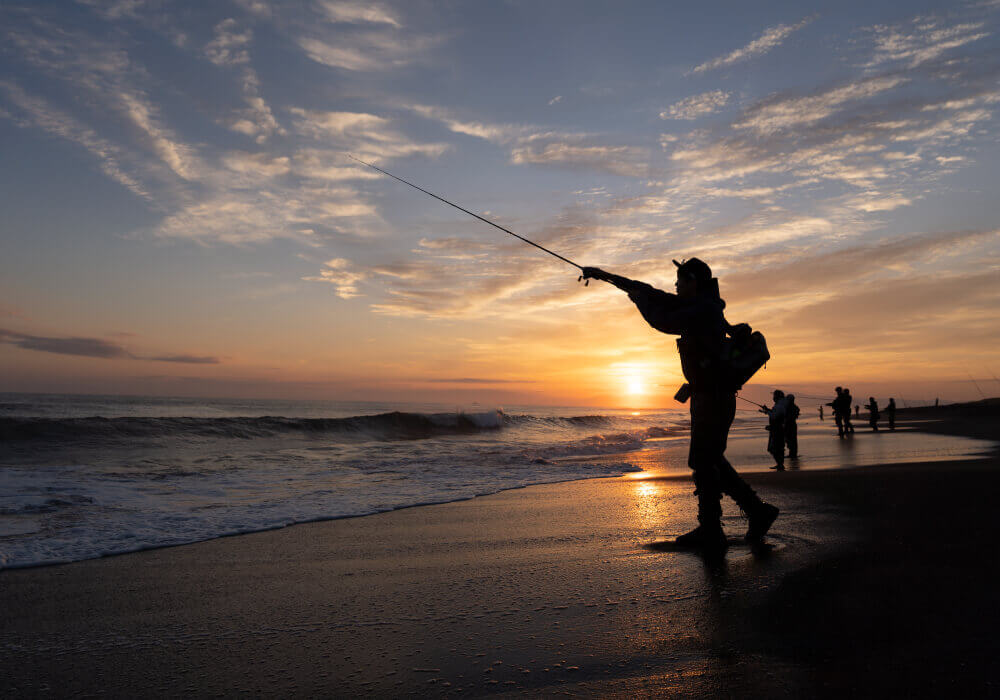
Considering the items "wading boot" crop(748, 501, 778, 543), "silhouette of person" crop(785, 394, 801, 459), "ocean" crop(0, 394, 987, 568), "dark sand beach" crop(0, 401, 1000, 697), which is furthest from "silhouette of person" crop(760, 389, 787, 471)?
"wading boot" crop(748, 501, 778, 543)

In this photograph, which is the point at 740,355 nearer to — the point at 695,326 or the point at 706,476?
the point at 695,326

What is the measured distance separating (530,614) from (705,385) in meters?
2.08

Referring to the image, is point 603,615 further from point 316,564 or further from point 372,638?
point 316,564

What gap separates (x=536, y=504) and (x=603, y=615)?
12.7ft

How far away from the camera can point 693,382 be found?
4.21m

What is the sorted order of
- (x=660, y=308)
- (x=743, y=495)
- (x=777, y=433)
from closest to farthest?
1. (x=660, y=308)
2. (x=743, y=495)
3. (x=777, y=433)

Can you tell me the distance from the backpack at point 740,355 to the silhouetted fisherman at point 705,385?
0.14 ft

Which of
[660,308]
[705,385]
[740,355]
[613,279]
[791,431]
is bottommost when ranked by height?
[791,431]

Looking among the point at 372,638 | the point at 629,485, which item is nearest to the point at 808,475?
the point at 629,485

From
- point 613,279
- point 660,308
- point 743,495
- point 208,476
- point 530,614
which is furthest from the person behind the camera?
point 208,476

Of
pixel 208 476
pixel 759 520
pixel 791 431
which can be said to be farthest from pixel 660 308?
pixel 791 431

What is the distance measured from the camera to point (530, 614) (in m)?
2.91

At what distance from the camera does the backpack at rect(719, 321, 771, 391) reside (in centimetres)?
400

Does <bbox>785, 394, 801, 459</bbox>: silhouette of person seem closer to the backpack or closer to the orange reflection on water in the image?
the orange reflection on water
